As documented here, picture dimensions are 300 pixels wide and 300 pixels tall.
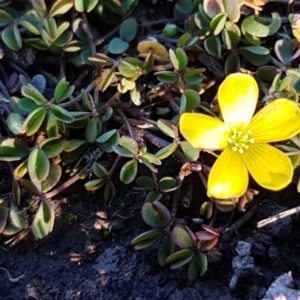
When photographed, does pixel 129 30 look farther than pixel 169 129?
Yes

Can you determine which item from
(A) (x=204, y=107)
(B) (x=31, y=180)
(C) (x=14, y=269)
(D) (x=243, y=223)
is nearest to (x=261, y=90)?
(A) (x=204, y=107)

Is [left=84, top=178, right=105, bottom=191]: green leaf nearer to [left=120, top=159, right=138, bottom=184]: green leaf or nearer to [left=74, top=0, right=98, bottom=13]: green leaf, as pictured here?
[left=120, top=159, right=138, bottom=184]: green leaf

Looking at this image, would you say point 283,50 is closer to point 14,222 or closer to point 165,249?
point 165,249

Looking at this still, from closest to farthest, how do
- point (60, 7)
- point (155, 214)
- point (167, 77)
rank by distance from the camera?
1. point (155, 214)
2. point (167, 77)
3. point (60, 7)

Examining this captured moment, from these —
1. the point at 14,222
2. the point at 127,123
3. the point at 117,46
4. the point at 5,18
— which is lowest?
the point at 14,222

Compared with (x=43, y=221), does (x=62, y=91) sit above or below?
above

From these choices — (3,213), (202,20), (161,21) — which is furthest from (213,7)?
(3,213)

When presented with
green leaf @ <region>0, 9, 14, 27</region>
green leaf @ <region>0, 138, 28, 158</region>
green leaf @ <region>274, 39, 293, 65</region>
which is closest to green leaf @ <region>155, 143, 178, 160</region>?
green leaf @ <region>0, 138, 28, 158</region>
